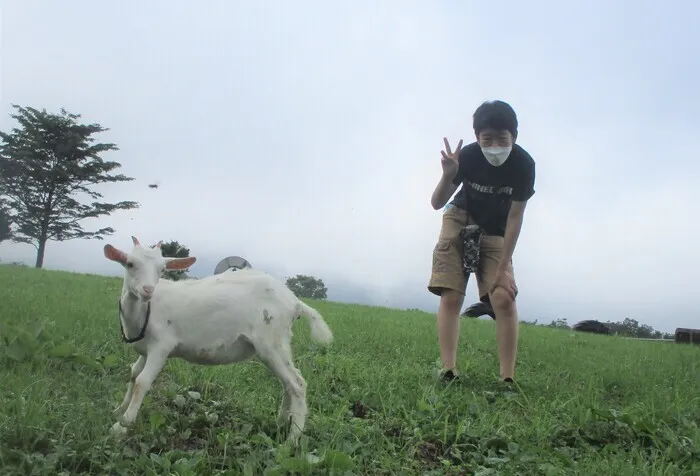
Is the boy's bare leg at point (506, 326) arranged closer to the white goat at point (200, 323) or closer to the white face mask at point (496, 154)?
the white face mask at point (496, 154)

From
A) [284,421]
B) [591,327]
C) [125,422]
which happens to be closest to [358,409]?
[284,421]

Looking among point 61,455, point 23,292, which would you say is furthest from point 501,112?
point 23,292

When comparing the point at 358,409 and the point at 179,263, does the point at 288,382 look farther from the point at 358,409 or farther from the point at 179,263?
the point at 358,409

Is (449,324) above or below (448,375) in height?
above

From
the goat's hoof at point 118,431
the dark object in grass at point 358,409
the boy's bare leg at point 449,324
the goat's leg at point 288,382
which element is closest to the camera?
the goat's hoof at point 118,431

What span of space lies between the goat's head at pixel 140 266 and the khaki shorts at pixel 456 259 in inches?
112

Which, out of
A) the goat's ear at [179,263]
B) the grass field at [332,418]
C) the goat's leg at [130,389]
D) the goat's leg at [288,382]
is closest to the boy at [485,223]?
the grass field at [332,418]

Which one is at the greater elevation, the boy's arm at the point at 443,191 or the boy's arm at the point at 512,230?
the boy's arm at the point at 443,191

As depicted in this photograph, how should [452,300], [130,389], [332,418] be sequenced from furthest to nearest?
[452,300] → [332,418] → [130,389]

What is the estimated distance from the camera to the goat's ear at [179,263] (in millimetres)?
3023

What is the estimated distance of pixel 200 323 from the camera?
3125mm

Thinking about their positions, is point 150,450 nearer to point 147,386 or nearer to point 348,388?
point 147,386

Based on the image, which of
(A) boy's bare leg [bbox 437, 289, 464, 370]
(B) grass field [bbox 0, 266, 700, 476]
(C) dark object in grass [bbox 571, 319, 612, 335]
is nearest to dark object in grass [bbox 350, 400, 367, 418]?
(B) grass field [bbox 0, 266, 700, 476]

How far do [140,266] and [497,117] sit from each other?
3157 millimetres
